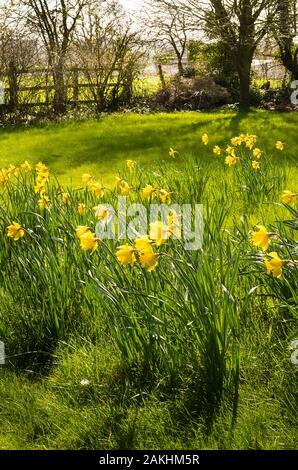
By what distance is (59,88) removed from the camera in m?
13.2

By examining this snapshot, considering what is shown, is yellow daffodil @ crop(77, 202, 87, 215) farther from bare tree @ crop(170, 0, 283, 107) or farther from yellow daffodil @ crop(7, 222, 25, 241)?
bare tree @ crop(170, 0, 283, 107)

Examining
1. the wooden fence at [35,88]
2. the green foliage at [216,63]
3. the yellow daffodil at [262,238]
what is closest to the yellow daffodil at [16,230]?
the yellow daffodil at [262,238]

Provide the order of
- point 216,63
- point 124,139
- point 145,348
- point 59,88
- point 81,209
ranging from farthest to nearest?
1. point 216,63
2. point 59,88
3. point 124,139
4. point 81,209
5. point 145,348

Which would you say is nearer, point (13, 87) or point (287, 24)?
point (13, 87)

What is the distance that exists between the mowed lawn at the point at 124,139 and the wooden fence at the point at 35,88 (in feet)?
5.45

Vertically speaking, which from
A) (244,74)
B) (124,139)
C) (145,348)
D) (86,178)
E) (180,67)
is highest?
(180,67)

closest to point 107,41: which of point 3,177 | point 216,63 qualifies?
point 216,63

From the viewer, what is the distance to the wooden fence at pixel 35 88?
12797 mm

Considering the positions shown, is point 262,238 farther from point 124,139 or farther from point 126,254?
point 124,139

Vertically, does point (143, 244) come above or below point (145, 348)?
above

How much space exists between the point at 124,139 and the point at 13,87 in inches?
186

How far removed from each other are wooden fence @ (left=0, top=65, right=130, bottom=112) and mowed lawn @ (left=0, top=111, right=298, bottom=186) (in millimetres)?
1660

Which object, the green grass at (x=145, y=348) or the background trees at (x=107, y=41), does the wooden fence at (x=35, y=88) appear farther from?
the green grass at (x=145, y=348)
